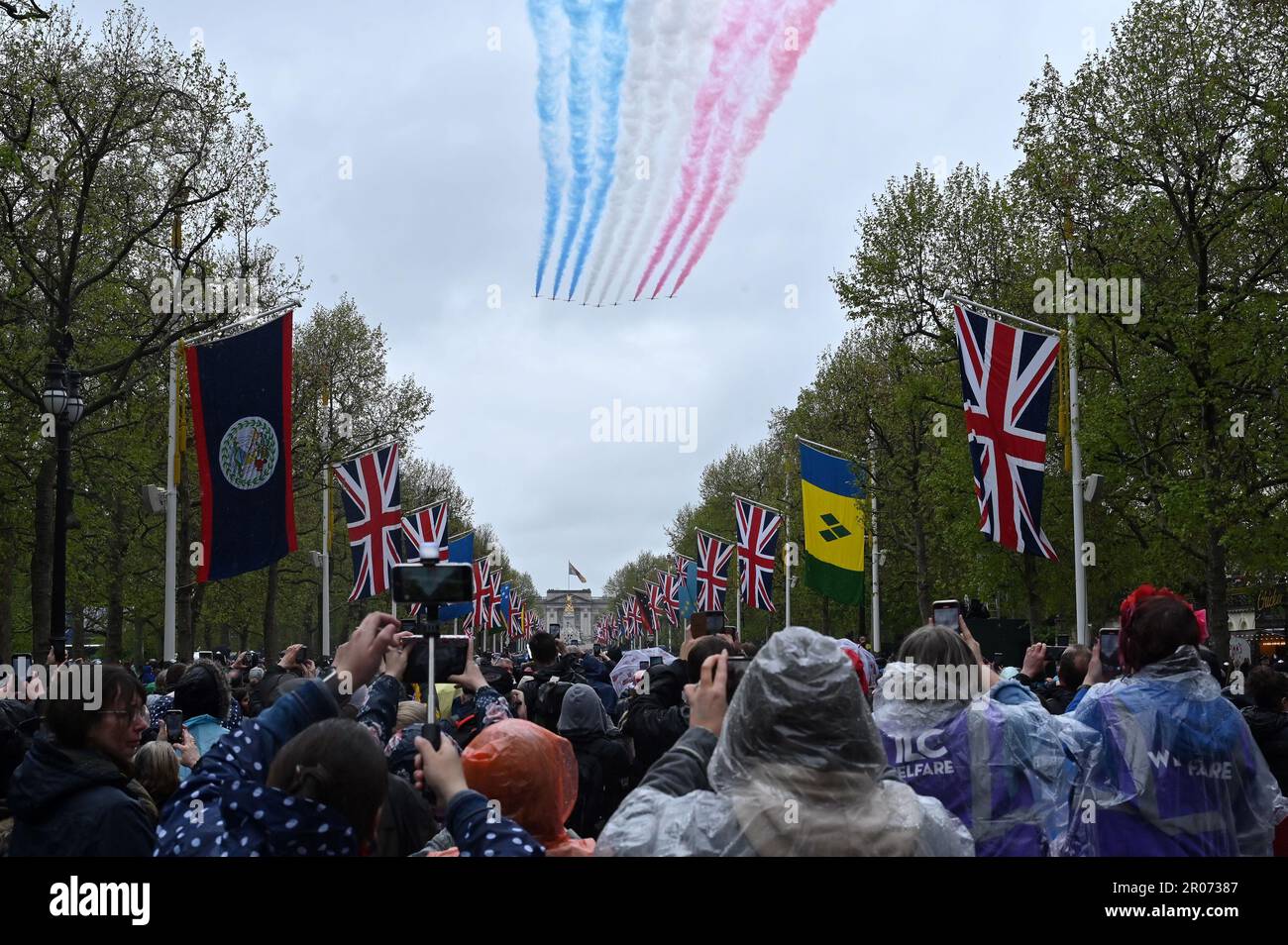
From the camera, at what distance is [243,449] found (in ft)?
48.9

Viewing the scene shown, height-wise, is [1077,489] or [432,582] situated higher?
[1077,489]

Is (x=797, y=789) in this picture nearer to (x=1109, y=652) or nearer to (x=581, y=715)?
(x=1109, y=652)

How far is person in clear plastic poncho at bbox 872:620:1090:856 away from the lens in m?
4.97

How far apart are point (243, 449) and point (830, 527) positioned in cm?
2050

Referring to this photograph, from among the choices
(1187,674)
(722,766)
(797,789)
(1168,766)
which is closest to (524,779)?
(722,766)

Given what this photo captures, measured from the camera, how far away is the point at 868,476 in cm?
3797

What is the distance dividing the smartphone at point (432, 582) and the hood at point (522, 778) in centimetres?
81

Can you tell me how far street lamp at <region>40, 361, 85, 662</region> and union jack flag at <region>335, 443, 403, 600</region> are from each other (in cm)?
954

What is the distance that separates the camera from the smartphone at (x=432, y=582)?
4.68m

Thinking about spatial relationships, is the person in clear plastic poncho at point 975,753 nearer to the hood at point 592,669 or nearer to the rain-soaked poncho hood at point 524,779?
the rain-soaked poncho hood at point 524,779

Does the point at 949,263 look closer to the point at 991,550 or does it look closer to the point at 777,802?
the point at 991,550

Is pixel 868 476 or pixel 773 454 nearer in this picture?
pixel 868 476
